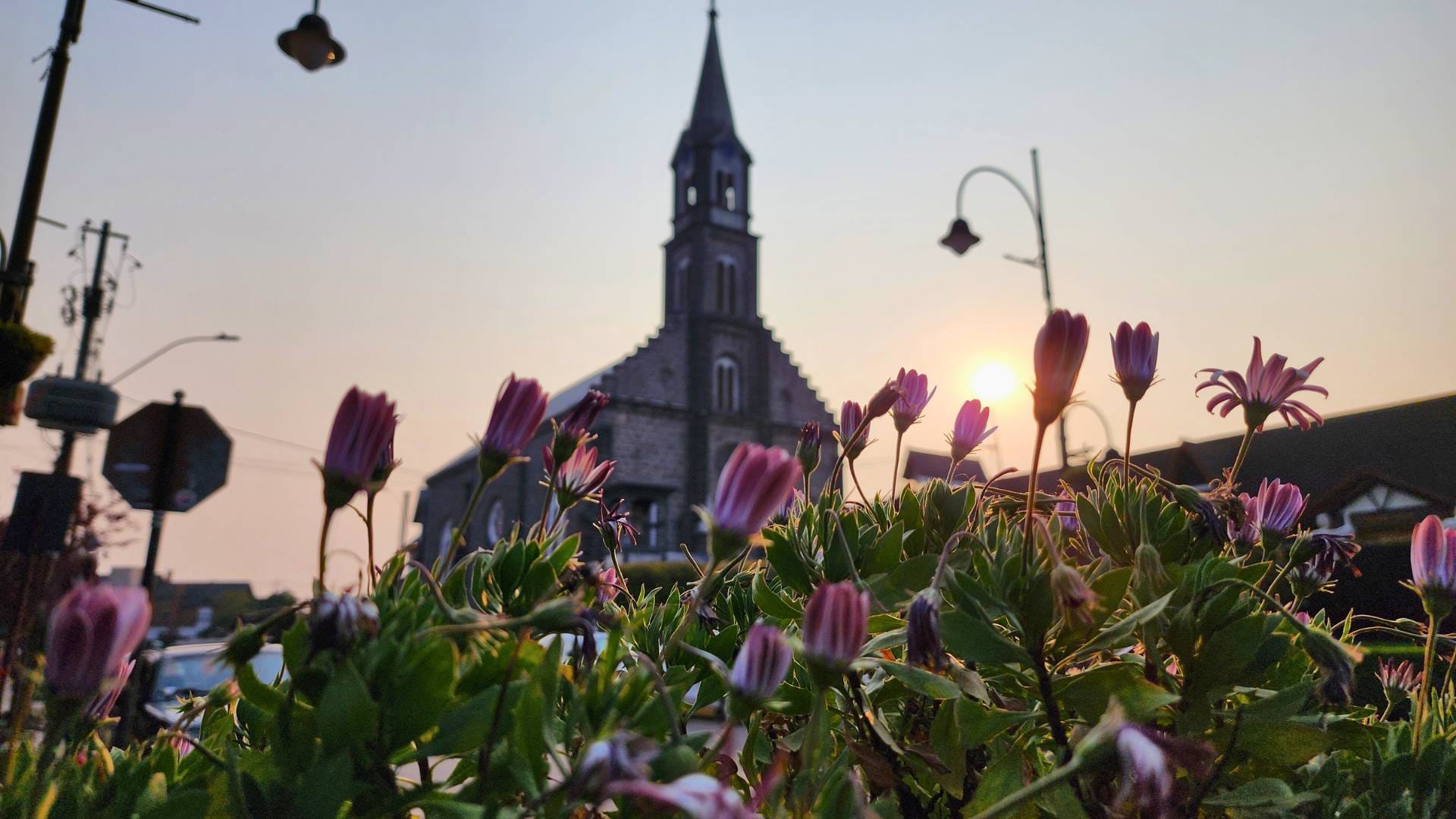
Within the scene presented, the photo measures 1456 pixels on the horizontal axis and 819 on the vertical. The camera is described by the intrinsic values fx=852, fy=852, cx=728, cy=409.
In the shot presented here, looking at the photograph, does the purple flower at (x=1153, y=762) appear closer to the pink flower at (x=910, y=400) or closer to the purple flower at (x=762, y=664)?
the purple flower at (x=762, y=664)

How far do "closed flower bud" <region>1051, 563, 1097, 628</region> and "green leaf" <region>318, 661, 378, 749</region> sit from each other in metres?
0.62

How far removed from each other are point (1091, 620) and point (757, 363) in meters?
37.4

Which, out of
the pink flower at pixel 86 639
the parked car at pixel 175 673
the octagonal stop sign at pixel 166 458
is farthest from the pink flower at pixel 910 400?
the parked car at pixel 175 673

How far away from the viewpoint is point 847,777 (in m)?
0.70

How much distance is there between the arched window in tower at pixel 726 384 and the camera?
37.1 m

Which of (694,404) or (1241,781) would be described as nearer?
(1241,781)

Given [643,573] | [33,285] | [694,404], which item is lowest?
[643,573]

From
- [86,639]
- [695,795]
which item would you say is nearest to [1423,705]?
[695,795]

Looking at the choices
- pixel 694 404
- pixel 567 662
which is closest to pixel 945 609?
pixel 567 662

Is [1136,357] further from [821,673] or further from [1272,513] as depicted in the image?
[821,673]

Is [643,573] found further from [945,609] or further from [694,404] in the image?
[945,609]

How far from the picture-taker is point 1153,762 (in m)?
0.68

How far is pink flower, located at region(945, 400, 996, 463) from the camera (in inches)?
62.0

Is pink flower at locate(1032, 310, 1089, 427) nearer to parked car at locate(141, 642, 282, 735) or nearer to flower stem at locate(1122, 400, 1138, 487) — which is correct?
flower stem at locate(1122, 400, 1138, 487)
